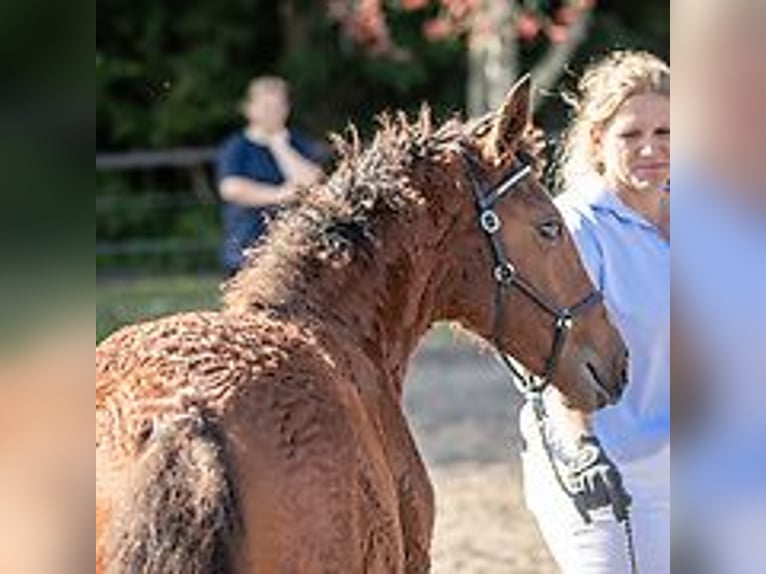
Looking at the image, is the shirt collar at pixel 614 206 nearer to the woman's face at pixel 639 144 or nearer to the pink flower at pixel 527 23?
the woman's face at pixel 639 144

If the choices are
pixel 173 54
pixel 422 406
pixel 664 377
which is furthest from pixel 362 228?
pixel 173 54

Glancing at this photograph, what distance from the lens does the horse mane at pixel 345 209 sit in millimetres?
3330

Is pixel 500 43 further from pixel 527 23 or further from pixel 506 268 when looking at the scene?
pixel 506 268

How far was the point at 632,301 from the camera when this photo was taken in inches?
151

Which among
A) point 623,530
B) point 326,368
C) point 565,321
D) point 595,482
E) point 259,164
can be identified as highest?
point 259,164

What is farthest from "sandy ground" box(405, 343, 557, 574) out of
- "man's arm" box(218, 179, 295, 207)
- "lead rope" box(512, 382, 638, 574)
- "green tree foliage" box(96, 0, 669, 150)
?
"green tree foliage" box(96, 0, 669, 150)

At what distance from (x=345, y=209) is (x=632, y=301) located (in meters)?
0.84

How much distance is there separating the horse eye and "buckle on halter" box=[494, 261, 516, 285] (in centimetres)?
10

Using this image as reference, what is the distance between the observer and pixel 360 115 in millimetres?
22766

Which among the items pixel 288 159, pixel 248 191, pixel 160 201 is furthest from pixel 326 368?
pixel 160 201

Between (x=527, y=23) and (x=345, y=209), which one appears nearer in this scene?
(x=345, y=209)

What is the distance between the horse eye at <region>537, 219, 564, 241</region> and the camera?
350 centimetres
